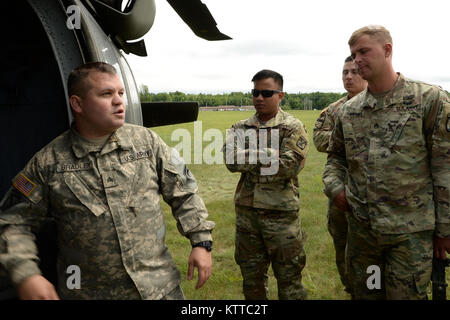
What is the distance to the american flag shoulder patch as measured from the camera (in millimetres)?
1581

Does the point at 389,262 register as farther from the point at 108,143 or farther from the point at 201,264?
the point at 108,143

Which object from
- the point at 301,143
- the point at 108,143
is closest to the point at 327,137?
the point at 301,143

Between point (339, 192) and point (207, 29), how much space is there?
205cm

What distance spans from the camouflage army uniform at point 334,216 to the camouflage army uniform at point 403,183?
0.96 meters

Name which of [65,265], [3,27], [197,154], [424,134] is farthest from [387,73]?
[197,154]

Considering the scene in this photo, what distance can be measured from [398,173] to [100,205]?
169 centimetres

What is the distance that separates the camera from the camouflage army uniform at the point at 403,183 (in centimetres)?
208

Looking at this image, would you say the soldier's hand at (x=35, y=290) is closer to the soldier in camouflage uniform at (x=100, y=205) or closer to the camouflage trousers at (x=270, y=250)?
the soldier in camouflage uniform at (x=100, y=205)

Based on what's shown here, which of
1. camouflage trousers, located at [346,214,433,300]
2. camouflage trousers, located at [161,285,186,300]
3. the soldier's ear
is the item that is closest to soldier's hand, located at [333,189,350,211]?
camouflage trousers, located at [346,214,433,300]

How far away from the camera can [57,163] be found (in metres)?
1.62

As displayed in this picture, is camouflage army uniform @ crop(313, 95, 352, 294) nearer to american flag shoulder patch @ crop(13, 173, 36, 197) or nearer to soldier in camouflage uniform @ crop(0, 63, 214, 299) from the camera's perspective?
soldier in camouflage uniform @ crop(0, 63, 214, 299)

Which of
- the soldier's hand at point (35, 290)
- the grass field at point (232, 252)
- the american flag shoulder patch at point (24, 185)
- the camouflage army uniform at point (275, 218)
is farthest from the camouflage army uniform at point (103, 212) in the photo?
the grass field at point (232, 252)

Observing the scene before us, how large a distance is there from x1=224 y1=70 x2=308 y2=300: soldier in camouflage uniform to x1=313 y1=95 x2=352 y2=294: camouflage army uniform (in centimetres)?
50

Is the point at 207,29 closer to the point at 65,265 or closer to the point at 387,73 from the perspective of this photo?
the point at 387,73
